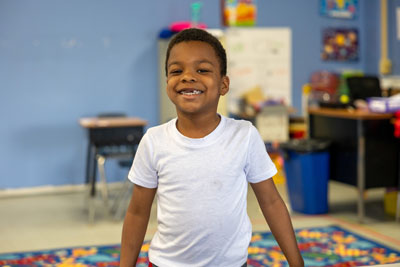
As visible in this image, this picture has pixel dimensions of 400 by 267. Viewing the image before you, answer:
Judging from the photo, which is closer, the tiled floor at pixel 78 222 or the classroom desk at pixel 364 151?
the tiled floor at pixel 78 222

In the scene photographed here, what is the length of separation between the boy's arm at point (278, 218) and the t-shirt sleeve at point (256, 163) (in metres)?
0.02

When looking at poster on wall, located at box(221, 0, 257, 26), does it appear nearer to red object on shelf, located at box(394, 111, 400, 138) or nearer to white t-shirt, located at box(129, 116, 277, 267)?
red object on shelf, located at box(394, 111, 400, 138)

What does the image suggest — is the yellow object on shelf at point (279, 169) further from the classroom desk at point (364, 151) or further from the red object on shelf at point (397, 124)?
the red object on shelf at point (397, 124)

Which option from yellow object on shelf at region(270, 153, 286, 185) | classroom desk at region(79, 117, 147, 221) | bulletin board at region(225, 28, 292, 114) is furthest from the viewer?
bulletin board at region(225, 28, 292, 114)

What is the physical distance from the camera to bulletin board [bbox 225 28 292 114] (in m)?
6.30

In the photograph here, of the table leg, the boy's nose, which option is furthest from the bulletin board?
the boy's nose

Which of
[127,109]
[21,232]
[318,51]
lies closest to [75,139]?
[127,109]

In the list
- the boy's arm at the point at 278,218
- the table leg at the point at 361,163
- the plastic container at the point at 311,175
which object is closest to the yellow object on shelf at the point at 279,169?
the plastic container at the point at 311,175

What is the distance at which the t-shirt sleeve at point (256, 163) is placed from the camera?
4.60ft

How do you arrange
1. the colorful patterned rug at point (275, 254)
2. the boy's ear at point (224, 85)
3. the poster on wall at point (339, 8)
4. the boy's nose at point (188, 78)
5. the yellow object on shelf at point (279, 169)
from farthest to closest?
the poster on wall at point (339, 8), the yellow object on shelf at point (279, 169), the colorful patterned rug at point (275, 254), the boy's ear at point (224, 85), the boy's nose at point (188, 78)

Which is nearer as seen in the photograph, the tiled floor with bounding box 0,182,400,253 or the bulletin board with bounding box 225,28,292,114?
the tiled floor with bounding box 0,182,400,253

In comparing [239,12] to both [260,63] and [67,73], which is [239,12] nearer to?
[260,63]

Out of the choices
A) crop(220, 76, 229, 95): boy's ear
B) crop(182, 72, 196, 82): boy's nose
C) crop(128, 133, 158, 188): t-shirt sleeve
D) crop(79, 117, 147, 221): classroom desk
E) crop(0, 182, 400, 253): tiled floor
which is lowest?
crop(0, 182, 400, 253): tiled floor

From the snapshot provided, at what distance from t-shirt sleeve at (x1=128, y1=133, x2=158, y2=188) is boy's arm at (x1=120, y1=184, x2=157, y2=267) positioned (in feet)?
0.06
